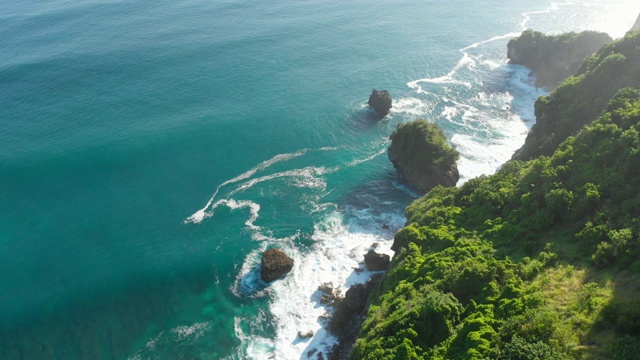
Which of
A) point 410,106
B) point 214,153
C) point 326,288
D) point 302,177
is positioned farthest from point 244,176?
point 410,106

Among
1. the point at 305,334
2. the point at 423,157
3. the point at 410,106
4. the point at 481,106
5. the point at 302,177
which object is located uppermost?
the point at 410,106

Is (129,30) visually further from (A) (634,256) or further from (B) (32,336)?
(A) (634,256)

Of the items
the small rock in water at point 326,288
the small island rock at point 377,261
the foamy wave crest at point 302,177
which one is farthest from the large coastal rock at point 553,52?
the small rock in water at point 326,288

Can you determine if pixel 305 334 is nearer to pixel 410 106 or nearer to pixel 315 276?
pixel 315 276

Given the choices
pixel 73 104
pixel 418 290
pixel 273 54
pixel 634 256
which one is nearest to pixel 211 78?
pixel 273 54

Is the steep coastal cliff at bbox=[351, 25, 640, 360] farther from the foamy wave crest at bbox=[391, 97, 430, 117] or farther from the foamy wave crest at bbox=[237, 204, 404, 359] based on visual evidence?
the foamy wave crest at bbox=[391, 97, 430, 117]

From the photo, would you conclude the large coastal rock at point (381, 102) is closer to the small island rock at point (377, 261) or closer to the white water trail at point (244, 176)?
the white water trail at point (244, 176)
